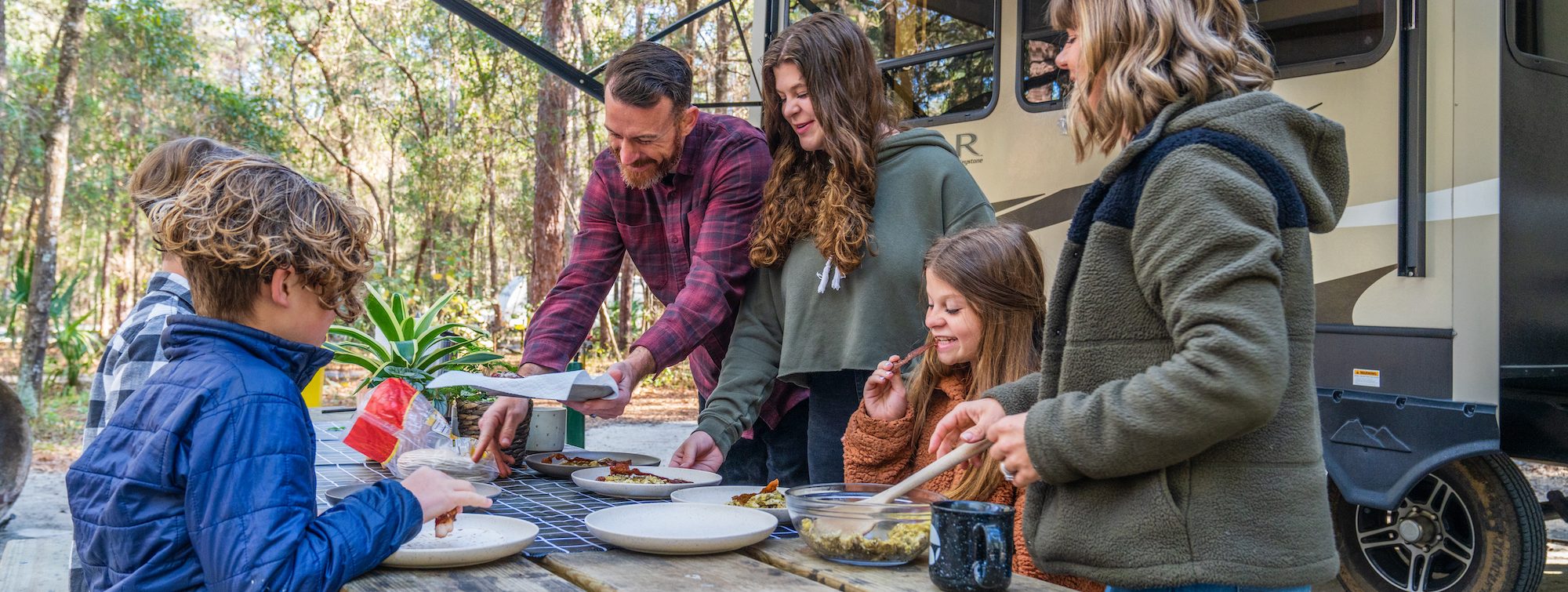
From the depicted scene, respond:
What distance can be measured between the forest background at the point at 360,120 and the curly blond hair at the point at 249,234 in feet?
30.3

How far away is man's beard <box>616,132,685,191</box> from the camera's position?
9.48ft

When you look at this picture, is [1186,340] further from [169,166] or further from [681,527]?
[169,166]

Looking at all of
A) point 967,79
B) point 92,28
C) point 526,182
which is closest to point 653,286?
point 967,79

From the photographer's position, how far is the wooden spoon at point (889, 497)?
156 cm

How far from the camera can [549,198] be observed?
12.0 metres

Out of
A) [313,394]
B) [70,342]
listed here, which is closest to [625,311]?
[70,342]

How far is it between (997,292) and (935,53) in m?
3.36

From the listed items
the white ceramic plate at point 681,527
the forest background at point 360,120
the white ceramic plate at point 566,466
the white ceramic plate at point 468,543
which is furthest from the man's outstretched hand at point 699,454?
the forest background at point 360,120

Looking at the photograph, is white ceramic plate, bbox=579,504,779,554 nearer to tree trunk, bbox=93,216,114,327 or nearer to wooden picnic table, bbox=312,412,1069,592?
wooden picnic table, bbox=312,412,1069,592

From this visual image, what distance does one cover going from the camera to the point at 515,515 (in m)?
2.12

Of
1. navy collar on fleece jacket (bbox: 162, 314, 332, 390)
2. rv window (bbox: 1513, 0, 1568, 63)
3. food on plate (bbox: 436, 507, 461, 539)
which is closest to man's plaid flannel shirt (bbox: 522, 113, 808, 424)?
food on plate (bbox: 436, 507, 461, 539)

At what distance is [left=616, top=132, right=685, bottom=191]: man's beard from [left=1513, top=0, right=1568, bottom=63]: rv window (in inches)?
119

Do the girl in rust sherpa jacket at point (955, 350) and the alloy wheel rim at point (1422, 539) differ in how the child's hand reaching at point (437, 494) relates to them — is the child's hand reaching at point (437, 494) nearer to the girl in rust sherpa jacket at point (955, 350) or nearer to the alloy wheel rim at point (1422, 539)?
the girl in rust sherpa jacket at point (955, 350)

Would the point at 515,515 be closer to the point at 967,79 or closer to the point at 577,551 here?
the point at 577,551
